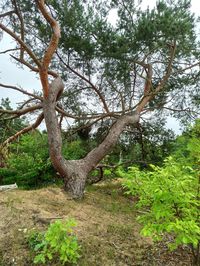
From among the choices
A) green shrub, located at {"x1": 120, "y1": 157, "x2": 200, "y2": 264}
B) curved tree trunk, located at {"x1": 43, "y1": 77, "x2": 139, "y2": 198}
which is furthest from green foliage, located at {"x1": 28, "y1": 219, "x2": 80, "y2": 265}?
curved tree trunk, located at {"x1": 43, "y1": 77, "x2": 139, "y2": 198}

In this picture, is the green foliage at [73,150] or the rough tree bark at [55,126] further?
the green foliage at [73,150]

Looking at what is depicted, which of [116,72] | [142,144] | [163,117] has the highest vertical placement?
[116,72]

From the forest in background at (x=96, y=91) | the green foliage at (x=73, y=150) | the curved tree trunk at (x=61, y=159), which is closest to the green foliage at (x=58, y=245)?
the forest in background at (x=96, y=91)

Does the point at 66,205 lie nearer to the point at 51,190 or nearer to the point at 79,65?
the point at 51,190

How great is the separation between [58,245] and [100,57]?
5036 mm

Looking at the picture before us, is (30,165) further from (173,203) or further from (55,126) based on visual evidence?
(173,203)

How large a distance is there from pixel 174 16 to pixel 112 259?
5.30 m

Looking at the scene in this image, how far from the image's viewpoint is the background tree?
658cm

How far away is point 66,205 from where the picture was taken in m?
5.77

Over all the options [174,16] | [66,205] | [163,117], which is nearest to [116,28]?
[174,16]

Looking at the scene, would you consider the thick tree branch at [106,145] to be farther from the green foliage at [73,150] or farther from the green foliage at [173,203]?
the green foliage at [173,203]

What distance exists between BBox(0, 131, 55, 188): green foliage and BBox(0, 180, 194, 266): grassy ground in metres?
1.63

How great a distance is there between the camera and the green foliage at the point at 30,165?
7.94m

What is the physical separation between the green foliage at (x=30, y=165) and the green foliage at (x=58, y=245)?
3701mm
